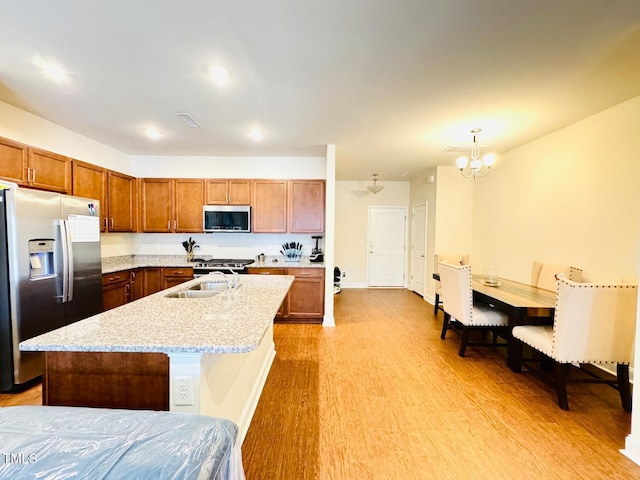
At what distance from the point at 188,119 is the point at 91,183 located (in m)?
1.63

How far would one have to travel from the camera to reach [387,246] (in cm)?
686

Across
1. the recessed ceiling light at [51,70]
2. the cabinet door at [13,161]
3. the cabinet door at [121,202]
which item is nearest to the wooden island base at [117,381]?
the recessed ceiling light at [51,70]

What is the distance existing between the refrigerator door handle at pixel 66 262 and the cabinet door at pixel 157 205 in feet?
5.81

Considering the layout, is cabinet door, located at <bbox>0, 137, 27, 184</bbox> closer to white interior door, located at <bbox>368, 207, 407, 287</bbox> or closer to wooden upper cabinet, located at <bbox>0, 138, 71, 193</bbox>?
wooden upper cabinet, located at <bbox>0, 138, 71, 193</bbox>

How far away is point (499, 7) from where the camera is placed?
5.06 feet

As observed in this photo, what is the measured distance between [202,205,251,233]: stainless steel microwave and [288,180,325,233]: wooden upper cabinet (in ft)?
2.25

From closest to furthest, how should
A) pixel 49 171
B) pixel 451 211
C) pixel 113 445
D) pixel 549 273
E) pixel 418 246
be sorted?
pixel 113 445
pixel 49 171
pixel 549 273
pixel 451 211
pixel 418 246

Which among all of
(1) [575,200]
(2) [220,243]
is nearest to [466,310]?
(1) [575,200]

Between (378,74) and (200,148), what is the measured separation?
10.00ft

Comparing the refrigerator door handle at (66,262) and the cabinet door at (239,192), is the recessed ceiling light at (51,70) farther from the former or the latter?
the cabinet door at (239,192)

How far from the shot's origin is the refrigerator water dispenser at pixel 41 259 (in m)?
2.46

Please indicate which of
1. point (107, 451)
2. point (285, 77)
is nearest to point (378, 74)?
point (285, 77)

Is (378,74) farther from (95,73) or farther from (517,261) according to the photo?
(517,261)

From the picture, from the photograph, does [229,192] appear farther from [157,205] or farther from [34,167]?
[34,167]
